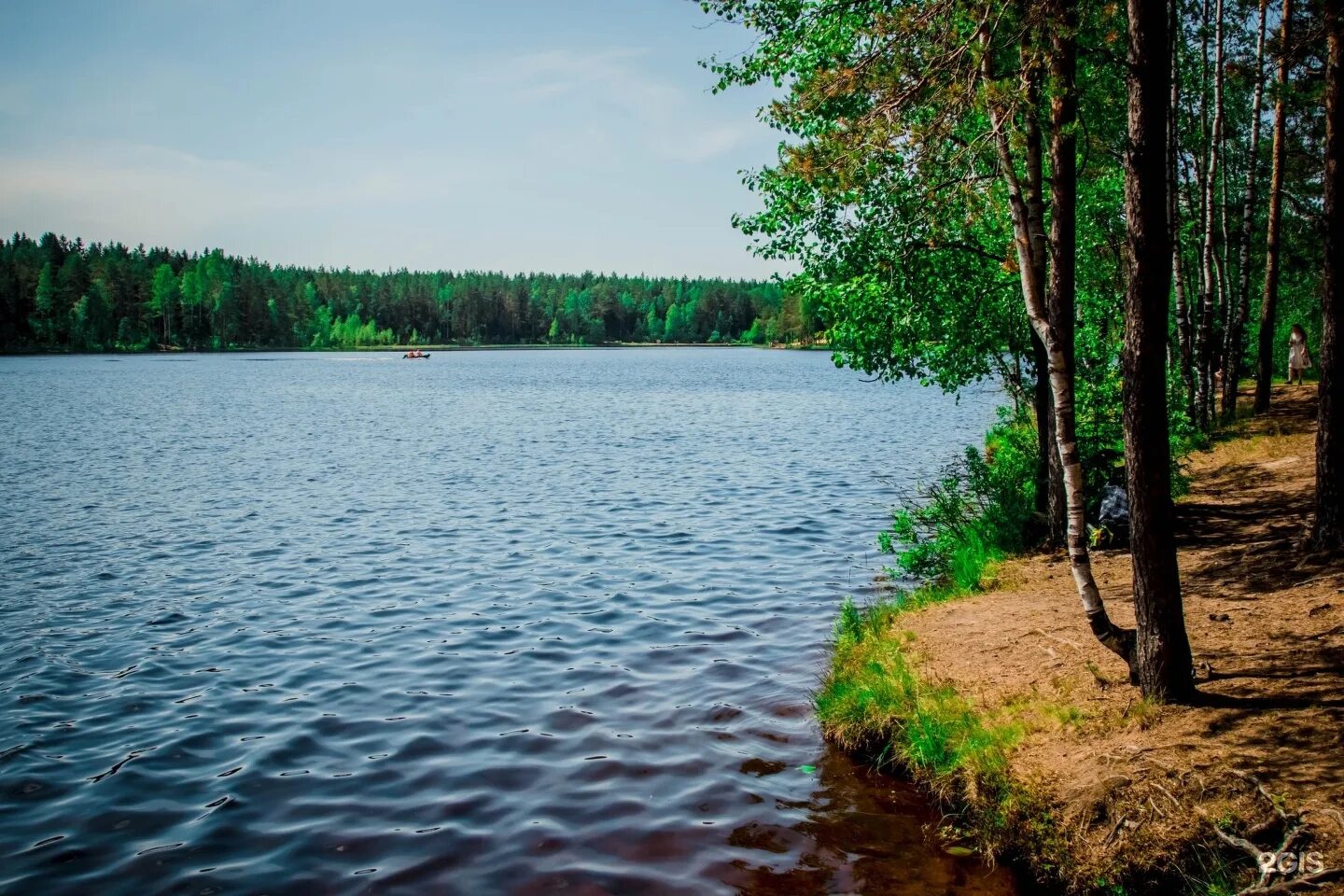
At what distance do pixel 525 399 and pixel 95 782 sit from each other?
6106 centimetres

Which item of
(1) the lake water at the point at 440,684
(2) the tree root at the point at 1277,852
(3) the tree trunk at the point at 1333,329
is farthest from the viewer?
(3) the tree trunk at the point at 1333,329

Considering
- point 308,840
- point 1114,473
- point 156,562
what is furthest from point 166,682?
point 1114,473

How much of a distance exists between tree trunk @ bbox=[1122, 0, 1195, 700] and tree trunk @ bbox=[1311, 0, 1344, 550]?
406 cm

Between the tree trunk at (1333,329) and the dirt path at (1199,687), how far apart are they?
652mm

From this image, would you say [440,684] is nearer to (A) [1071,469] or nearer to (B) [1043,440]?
(A) [1071,469]

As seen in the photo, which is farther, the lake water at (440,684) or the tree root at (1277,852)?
the lake water at (440,684)

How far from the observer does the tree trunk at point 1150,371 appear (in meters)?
7.45

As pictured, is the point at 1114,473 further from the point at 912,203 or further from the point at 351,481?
the point at 351,481

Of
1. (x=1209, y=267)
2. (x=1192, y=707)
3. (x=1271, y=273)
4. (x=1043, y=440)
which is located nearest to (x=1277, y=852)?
(x=1192, y=707)

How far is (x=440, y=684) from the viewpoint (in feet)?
40.4

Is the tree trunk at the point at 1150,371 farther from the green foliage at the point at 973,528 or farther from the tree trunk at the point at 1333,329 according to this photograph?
the green foliage at the point at 973,528

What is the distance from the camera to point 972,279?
14477 millimetres

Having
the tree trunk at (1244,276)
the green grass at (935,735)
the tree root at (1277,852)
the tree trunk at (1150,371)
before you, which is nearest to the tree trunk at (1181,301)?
the tree trunk at (1244,276)

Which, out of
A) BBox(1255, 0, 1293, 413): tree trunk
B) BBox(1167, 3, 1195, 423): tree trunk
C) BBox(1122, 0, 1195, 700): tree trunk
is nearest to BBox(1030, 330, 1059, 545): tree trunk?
BBox(1122, 0, 1195, 700): tree trunk
